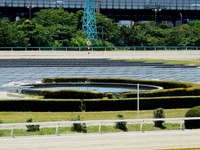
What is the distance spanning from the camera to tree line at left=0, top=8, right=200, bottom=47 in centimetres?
7200

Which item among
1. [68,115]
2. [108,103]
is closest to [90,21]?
[108,103]

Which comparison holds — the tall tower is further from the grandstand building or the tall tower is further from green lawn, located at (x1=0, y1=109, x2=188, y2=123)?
green lawn, located at (x1=0, y1=109, x2=188, y2=123)

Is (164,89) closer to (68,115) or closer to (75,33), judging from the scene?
(68,115)

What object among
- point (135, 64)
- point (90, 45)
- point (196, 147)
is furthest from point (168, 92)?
point (90, 45)

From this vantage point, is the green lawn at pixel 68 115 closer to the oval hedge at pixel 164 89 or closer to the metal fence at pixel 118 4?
the oval hedge at pixel 164 89

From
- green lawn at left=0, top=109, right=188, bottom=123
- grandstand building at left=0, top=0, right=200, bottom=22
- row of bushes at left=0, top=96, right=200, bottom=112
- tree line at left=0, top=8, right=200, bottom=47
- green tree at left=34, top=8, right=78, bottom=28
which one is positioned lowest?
green lawn at left=0, top=109, right=188, bottom=123

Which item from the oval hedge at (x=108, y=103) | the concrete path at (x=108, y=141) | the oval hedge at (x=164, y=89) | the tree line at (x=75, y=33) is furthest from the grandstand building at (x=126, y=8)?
the concrete path at (x=108, y=141)

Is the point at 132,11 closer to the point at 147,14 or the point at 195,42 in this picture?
the point at 147,14

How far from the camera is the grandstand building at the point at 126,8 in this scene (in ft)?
319

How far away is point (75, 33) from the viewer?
79.6 m

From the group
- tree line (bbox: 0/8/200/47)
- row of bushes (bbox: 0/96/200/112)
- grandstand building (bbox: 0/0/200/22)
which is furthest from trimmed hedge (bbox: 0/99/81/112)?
grandstand building (bbox: 0/0/200/22)

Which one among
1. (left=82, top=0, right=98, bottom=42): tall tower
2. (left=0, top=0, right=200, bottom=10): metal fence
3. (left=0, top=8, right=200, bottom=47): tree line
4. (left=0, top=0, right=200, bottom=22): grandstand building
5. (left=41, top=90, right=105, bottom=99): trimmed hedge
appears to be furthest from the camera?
(left=0, top=0, right=200, bottom=22): grandstand building

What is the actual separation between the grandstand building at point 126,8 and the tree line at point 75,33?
10.9m

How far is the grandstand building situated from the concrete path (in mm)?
77376
